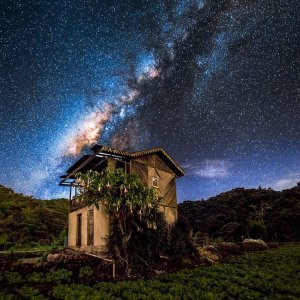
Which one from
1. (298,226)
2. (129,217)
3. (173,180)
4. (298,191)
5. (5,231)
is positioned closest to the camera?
(129,217)

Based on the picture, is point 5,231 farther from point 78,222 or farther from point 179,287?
point 179,287

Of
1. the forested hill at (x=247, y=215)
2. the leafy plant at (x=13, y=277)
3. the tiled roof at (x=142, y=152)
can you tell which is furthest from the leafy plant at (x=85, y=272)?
the forested hill at (x=247, y=215)

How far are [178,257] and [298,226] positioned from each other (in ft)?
109

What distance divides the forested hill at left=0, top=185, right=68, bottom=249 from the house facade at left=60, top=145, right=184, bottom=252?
718 centimetres

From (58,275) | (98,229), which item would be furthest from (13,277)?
(98,229)

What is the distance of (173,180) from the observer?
27.2 metres

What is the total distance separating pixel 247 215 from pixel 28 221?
37.9 metres

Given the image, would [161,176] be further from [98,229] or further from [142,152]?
[98,229]

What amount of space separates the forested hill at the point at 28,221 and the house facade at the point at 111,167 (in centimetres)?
718

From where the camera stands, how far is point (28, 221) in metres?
33.3

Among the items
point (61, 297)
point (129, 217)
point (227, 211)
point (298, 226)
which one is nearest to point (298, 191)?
point (298, 226)

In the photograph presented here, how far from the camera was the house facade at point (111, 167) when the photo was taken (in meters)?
19.6

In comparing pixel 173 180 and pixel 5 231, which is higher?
pixel 173 180

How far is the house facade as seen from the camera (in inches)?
771
